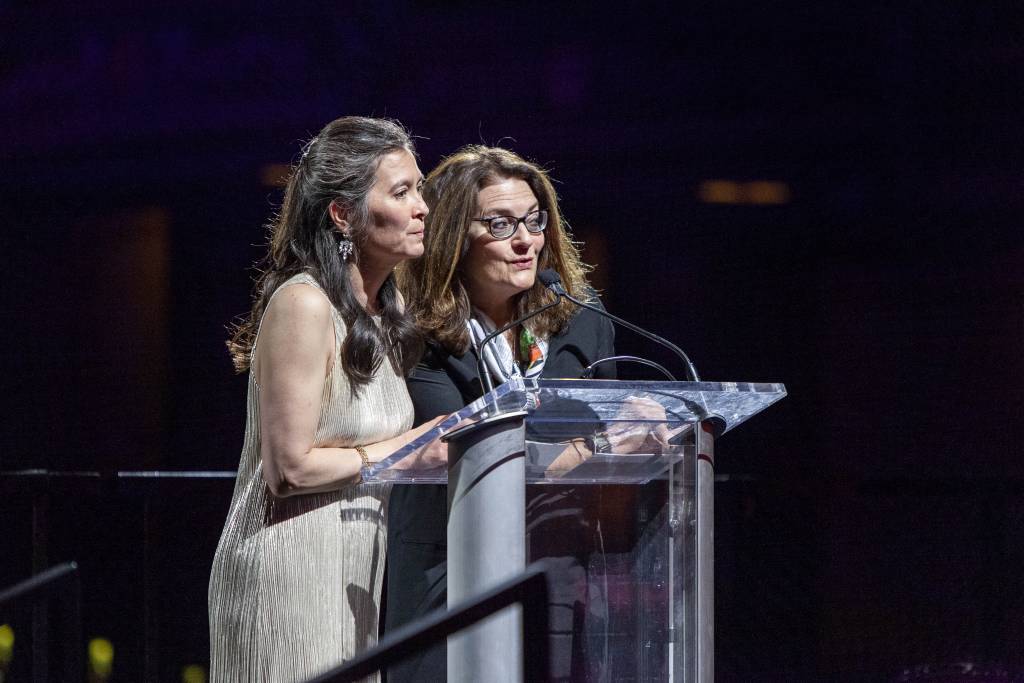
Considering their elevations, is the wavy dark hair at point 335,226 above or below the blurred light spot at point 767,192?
below

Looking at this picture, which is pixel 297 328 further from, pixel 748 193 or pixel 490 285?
pixel 748 193

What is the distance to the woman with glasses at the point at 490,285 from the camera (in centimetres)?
220

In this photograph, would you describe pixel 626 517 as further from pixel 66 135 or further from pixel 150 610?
pixel 66 135

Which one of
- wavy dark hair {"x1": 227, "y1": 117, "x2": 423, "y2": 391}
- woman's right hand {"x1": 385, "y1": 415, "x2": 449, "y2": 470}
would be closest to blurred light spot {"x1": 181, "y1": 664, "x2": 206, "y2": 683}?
wavy dark hair {"x1": 227, "y1": 117, "x2": 423, "y2": 391}

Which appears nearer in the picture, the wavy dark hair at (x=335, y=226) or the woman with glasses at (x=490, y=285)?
the wavy dark hair at (x=335, y=226)

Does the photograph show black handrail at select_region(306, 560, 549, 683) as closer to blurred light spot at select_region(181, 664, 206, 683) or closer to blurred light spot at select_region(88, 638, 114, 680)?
blurred light spot at select_region(181, 664, 206, 683)

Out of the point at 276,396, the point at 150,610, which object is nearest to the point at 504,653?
the point at 276,396

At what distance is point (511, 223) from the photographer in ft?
7.65

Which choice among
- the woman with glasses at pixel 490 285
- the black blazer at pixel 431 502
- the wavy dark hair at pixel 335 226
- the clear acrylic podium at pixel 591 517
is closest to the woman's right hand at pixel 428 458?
the clear acrylic podium at pixel 591 517

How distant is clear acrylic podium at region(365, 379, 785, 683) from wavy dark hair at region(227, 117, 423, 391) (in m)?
0.36

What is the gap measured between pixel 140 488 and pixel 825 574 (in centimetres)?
183

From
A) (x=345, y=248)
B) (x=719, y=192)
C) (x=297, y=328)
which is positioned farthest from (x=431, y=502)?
(x=719, y=192)

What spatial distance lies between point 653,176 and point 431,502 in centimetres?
198

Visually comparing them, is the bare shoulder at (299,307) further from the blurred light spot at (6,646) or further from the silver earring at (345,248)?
the blurred light spot at (6,646)
